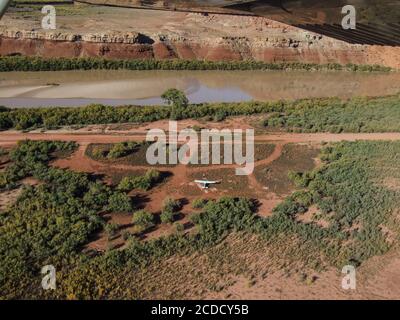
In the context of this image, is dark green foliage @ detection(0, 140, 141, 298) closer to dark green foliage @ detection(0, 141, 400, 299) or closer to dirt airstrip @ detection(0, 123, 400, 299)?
dark green foliage @ detection(0, 141, 400, 299)

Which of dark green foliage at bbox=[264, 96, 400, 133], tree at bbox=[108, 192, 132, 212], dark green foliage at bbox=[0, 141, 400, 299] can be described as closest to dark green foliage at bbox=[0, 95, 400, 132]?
dark green foliage at bbox=[264, 96, 400, 133]

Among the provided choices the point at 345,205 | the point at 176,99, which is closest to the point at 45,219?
the point at 345,205

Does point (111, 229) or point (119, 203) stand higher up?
point (119, 203)

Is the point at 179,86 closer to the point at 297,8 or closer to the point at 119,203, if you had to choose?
the point at 119,203

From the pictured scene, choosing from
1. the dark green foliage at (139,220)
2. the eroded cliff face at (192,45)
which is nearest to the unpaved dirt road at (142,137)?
the dark green foliage at (139,220)

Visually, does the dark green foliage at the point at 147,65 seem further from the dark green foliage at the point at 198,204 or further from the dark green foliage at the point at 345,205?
the dark green foliage at the point at 198,204

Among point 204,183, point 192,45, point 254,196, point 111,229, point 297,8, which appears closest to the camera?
point 297,8
